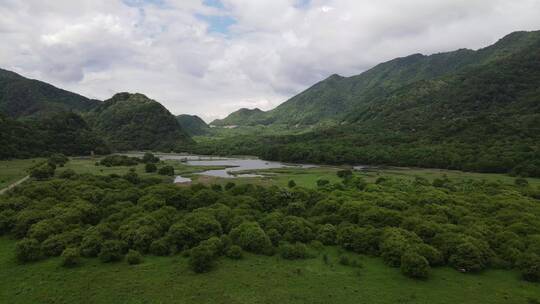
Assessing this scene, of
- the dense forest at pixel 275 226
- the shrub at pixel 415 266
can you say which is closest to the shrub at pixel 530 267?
the dense forest at pixel 275 226

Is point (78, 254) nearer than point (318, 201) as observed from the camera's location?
Yes

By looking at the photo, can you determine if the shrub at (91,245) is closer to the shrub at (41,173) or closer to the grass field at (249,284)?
the grass field at (249,284)

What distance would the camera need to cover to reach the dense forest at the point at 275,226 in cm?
4697

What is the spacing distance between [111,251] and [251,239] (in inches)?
691

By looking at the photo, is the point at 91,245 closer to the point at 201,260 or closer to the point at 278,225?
the point at 201,260

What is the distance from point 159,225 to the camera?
Answer: 54656 millimetres

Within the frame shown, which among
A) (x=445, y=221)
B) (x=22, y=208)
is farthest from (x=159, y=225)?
(x=445, y=221)

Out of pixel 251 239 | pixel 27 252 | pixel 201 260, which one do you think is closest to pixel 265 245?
pixel 251 239

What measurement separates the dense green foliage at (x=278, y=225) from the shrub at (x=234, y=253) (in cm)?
18

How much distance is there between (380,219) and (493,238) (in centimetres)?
1490

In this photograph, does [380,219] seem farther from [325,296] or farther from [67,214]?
[67,214]

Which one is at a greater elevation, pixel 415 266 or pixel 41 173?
pixel 41 173

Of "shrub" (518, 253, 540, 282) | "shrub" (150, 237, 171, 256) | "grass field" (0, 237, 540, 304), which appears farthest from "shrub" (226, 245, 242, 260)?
"shrub" (518, 253, 540, 282)

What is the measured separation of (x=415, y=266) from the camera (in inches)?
1698
